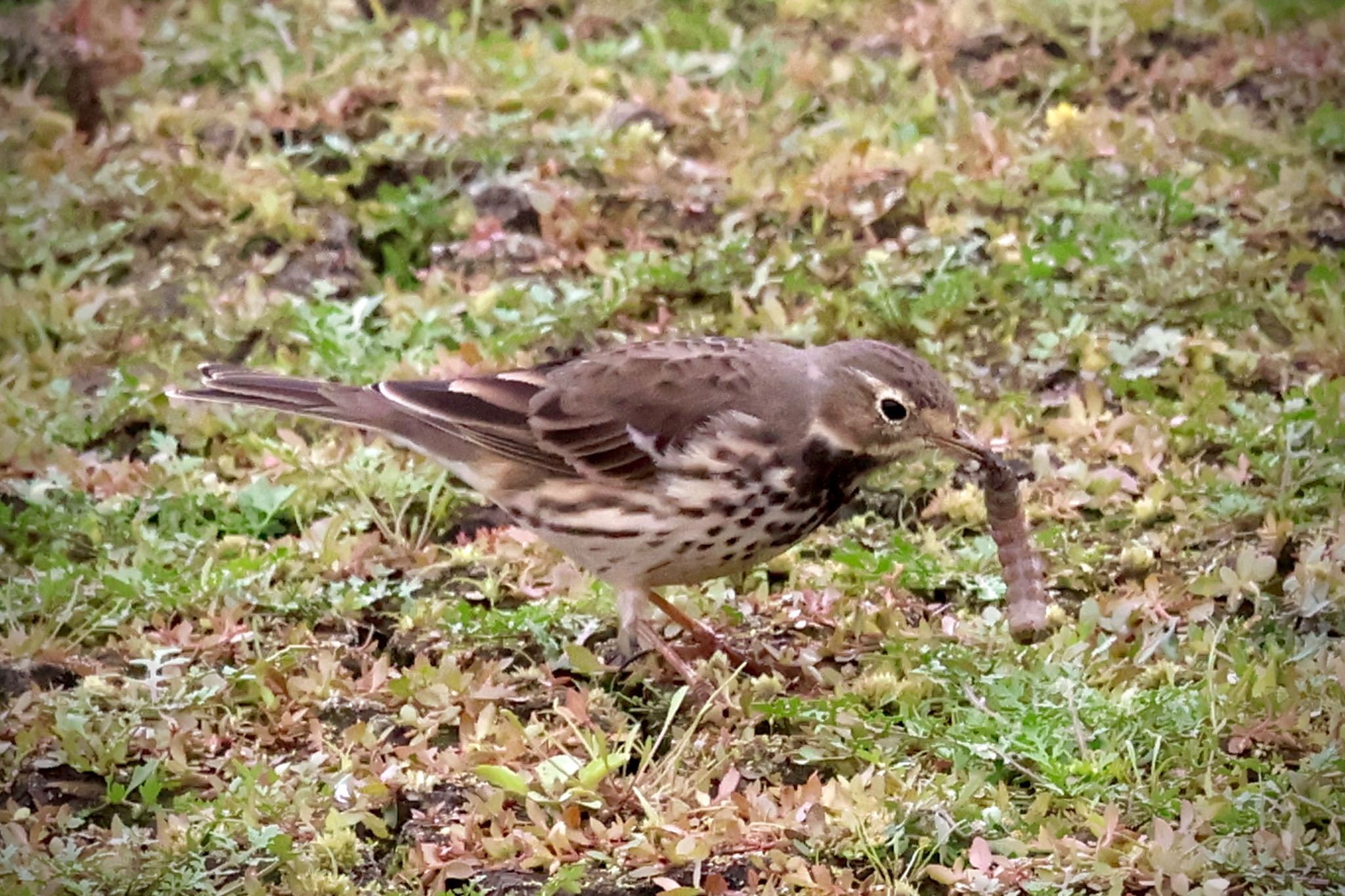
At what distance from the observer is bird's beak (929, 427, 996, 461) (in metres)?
4.83

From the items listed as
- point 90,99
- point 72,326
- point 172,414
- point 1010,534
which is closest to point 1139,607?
point 1010,534

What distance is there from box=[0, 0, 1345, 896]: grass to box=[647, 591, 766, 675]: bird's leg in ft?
0.25

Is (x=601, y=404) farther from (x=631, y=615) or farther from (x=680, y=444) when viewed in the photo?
(x=631, y=615)

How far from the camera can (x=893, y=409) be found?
15.9 feet

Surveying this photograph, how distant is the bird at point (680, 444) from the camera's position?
480cm

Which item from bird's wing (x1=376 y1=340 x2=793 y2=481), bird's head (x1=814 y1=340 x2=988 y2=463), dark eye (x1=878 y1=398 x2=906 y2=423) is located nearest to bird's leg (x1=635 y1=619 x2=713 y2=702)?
bird's wing (x1=376 y1=340 x2=793 y2=481)

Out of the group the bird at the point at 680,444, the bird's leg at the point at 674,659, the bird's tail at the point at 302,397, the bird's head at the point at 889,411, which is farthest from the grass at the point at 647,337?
the bird's head at the point at 889,411

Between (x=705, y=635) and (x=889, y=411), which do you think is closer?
(x=889, y=411)

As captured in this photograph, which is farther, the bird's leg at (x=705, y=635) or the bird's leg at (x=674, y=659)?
the bird's leg at (x=705, y=635)

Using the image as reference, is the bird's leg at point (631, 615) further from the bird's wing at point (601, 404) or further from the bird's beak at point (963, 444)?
the bird's beak at point (963, 444)

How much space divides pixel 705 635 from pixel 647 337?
1.86 m

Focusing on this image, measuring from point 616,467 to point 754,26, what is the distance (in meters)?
4.82

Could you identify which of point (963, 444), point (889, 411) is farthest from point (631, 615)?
point (963, 444)

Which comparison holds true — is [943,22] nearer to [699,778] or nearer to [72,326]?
[72,326]
